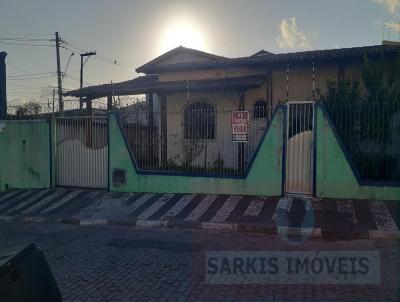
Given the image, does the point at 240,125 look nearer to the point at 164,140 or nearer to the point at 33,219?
the point at 164,140

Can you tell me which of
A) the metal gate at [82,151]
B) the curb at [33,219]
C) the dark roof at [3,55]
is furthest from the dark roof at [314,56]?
the curb at [33,219]

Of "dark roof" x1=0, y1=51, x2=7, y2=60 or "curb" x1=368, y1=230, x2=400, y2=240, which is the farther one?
"dark roof" x1=0, y1=51, x2=7, y2=60

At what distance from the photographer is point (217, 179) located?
896cm

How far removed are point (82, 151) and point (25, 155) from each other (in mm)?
2251

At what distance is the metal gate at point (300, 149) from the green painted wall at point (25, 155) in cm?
733

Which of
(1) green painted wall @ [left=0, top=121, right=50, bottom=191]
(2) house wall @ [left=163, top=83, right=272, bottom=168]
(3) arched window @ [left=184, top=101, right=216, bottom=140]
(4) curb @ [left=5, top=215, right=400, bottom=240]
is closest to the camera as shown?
(4) curb @ [left=5, top=215, right=400, bottom=240]

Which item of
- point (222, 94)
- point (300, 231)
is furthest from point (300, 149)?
point (222, 94)

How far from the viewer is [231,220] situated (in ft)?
24.4

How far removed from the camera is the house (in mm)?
9227

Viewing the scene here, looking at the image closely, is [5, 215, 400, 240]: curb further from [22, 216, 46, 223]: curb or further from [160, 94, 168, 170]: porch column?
[160, 94, 168, 170]: porch column

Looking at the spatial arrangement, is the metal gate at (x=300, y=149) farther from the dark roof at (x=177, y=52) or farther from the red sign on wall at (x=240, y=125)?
the dark roof at (x=177, y=52)

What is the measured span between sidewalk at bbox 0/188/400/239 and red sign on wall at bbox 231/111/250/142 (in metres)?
1.52

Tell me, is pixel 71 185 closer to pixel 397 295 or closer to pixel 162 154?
pixel 162 154

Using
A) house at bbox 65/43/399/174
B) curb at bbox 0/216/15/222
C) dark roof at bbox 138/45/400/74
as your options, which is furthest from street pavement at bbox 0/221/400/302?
dark roof at bbox 138/45/400/74
